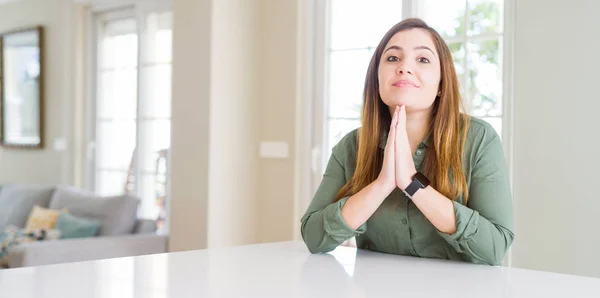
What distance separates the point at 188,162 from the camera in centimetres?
418

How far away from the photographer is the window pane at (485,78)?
327 cm

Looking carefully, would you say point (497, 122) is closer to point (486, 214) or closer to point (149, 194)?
point (486, 214)

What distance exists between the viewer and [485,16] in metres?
3.33

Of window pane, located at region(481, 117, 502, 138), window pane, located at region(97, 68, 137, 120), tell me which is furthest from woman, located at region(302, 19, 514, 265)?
window pane, located at region(97, 68, 137, 120)

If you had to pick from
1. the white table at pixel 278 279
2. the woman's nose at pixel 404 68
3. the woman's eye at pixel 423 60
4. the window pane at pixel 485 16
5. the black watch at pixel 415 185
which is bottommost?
the white table at pixel 278 279

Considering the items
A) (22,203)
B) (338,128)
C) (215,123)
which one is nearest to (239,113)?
(215,123)

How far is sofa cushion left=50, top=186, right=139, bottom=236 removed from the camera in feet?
14.0

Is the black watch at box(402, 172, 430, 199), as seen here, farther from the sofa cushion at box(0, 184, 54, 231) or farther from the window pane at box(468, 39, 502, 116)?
the sofa cushion at box(0, 184, 54, 231)

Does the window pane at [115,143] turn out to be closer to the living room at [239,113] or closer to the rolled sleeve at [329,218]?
the living room at [239,113]

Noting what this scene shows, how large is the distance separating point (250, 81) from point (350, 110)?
70 centimetres

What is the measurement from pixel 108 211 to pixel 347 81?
1.69m

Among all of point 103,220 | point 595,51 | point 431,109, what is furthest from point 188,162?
point 431,109

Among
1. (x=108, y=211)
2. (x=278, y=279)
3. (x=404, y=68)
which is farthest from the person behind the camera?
(x=108, y=211)

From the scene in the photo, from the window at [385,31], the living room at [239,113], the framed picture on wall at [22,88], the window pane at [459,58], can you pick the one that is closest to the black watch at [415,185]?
the living room at [239,113]
